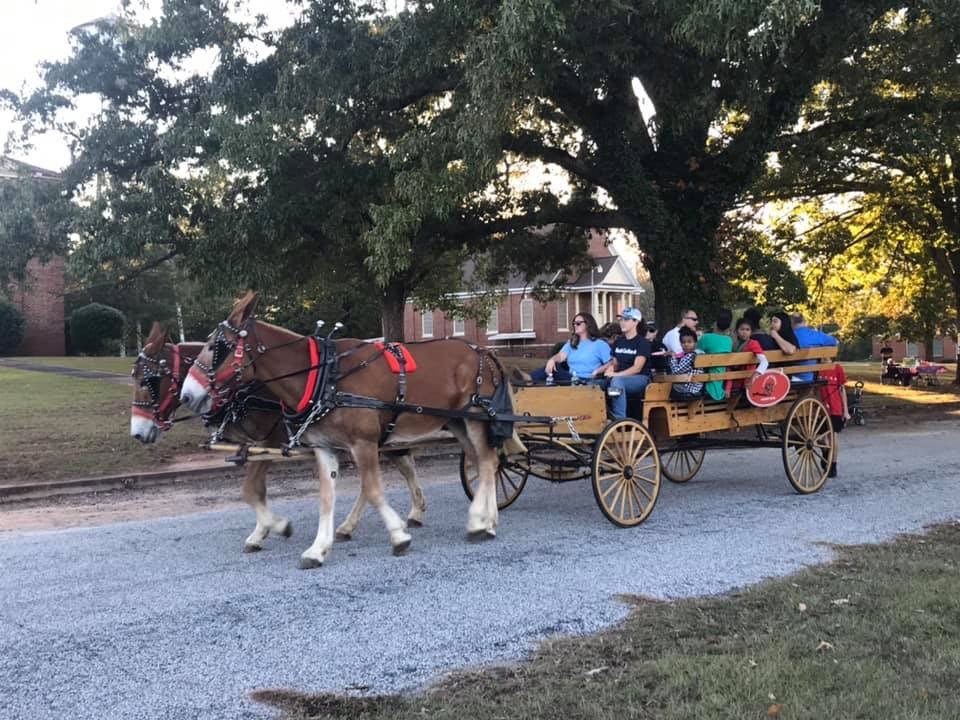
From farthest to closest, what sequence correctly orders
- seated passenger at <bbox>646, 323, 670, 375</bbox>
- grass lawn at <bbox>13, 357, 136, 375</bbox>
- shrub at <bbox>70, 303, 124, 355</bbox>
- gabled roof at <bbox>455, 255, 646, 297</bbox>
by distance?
gabled roof at <bbox>455, 255, 646, 297</bbox> < shrub at <bbox>70, 303, 124, 355</bbox> < grass lawn at <bbox>13, 357, 136, 375</bbox> < seated passenger at <bbox>646, 323, 670, 375</bbox>

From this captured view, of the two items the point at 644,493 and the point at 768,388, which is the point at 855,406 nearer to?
the point at 768,388

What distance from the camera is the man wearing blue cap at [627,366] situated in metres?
8.77

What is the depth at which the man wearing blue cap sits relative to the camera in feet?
28.8

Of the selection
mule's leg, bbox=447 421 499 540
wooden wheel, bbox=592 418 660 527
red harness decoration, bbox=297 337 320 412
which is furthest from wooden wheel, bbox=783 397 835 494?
red harness decoration, bbox=297 337 320 412

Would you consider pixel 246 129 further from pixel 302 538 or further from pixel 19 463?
pixel 302 538

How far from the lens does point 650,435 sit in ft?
28.7

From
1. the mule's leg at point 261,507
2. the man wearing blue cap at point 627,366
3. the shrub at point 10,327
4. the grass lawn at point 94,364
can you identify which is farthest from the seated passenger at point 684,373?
the shrub at point 10,327

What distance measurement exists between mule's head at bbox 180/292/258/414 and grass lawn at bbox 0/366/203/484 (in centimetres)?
634

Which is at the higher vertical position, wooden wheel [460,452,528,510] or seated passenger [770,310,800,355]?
seated passenger [770,310,800,355]

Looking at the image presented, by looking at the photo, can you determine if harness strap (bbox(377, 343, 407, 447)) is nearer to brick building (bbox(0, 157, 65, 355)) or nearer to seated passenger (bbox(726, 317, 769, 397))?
seated passenger (bbox(726, 317, 769, 397))

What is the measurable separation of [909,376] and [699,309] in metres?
16.5

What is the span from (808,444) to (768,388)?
902 mm

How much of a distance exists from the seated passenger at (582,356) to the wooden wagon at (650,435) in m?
0.62

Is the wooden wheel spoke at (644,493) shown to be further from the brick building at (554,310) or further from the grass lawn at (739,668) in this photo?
the brick building at (554,310)
